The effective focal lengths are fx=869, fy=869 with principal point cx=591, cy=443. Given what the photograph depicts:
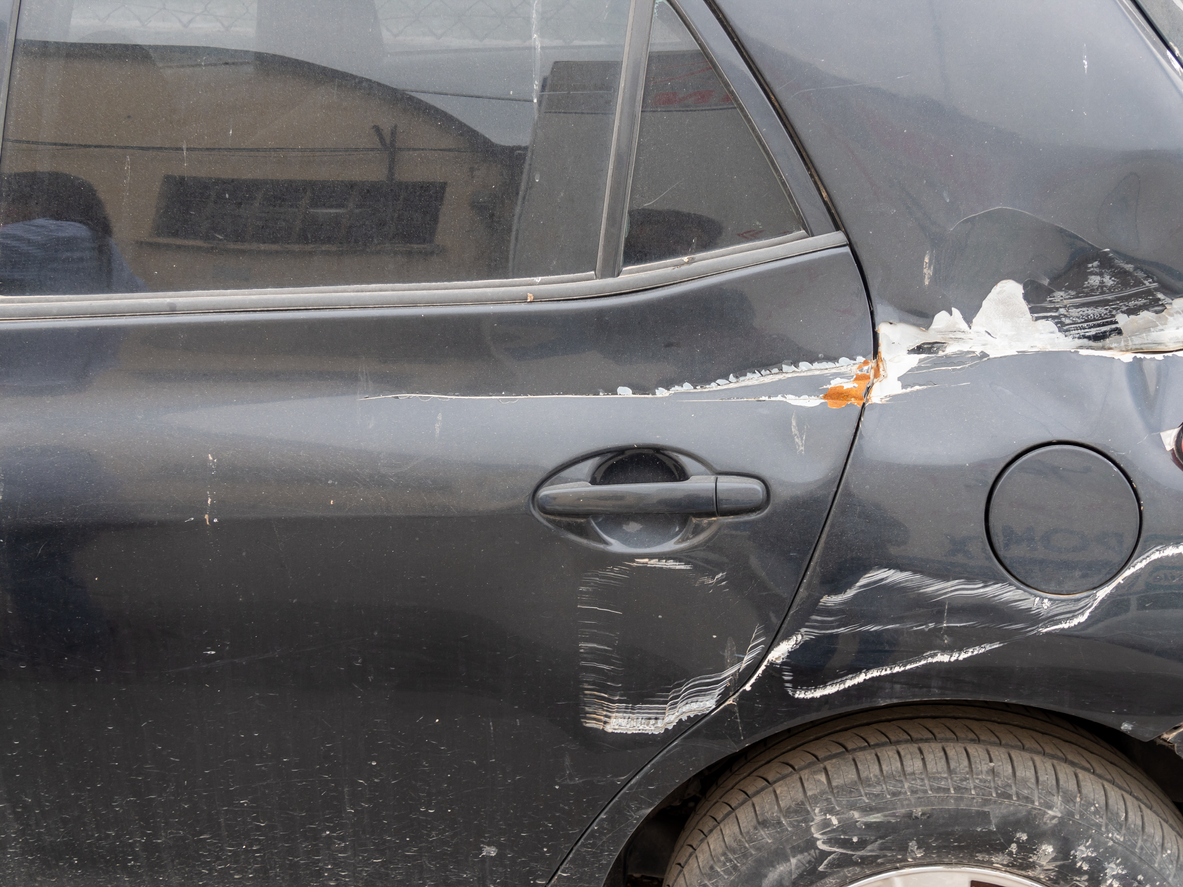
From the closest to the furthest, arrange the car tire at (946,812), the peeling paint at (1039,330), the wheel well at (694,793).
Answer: the peeling paint at (1039,330) < the car tire at (946,812) < the wheel well at (694,793)

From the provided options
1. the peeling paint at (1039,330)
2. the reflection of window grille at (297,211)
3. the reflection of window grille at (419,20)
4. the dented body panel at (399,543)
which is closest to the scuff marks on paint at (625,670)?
the dented body panel at (399,543)

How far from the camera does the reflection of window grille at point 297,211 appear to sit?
1190 millimetres

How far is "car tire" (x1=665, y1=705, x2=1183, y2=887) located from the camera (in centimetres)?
120

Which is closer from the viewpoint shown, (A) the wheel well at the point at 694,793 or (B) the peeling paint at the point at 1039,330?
(B) the peeling paint at the point at 1039,330

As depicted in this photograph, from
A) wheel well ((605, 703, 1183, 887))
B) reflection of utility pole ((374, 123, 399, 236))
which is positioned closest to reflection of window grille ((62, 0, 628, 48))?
reflection of utility pole ((374, 123, 399, 236))

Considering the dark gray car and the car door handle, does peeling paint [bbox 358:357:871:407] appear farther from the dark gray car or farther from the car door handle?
the car door handle

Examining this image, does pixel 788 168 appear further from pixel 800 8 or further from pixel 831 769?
pixel 831 769

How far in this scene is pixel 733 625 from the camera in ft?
3.76

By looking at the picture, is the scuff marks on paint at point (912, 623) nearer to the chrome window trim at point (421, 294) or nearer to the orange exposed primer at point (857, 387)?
the orange exposed primer at point (857, 387)

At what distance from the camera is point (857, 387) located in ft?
3.68

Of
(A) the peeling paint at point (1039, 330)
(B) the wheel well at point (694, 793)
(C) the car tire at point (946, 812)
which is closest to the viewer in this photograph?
(A) the peeling paint at point (1039, 330)

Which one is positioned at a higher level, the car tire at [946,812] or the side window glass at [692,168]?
the side window glass at [692,168]

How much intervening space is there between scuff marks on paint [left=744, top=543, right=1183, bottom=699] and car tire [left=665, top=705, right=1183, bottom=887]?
0.51 feet

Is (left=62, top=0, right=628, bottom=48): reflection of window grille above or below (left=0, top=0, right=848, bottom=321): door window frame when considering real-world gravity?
above
